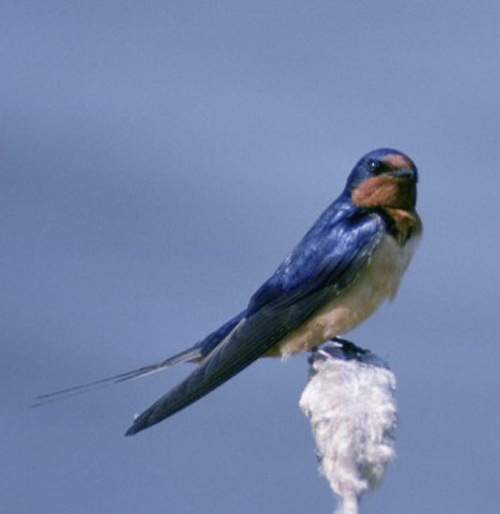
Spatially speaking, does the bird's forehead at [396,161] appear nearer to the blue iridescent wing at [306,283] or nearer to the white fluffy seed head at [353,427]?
the blue iridescent wing at [306,283]

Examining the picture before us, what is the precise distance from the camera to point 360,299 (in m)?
1.89

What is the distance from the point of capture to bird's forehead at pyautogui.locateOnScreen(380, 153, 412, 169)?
1.92 meters

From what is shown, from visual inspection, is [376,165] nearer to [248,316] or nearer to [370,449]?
[248,316]

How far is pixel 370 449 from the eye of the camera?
1.12m

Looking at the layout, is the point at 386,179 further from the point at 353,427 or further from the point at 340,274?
the point at 353,427

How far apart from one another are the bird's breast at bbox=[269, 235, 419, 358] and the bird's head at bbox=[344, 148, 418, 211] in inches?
2.5

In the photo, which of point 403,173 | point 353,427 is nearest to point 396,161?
point 403,173

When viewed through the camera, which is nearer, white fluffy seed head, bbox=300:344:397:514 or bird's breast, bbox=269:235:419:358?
white fluffy seed head, bbox=300:344:397:514

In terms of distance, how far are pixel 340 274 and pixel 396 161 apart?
0.59 feet

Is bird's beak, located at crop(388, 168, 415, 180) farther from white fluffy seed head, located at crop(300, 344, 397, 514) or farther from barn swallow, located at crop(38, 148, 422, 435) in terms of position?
white fluffy seed head, located at crop(300, 344, 397, 514)

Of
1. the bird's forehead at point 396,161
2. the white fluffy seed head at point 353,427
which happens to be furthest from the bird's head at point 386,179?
the white fluffy seed head at point 353,427

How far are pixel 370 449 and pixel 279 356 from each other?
83 centimetres

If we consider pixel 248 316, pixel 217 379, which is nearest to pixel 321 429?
pixel 217 379

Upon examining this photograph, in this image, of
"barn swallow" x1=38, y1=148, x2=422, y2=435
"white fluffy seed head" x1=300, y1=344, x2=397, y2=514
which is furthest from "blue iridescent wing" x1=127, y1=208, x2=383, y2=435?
"white fluffy seed head" x1=300, y1=344, x2=397, y2=514
